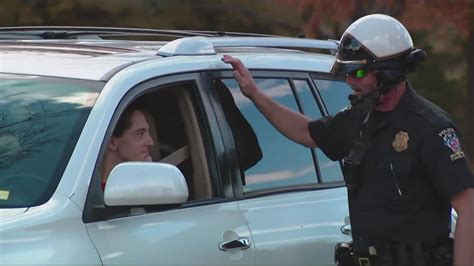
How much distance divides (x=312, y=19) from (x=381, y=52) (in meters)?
8.67

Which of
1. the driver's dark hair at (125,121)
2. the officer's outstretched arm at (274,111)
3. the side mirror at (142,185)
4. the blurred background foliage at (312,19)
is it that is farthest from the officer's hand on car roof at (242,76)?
the blurred background foliage at (312,19)

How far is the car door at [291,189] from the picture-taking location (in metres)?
4.44

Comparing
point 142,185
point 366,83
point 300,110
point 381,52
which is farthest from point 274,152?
point 142,185

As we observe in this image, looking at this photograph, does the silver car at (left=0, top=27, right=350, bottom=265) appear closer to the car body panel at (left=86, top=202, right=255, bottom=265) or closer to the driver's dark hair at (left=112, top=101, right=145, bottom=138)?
the car body panel at (left=86, top=202, right=255, bottom=265)

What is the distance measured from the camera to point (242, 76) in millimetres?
4699

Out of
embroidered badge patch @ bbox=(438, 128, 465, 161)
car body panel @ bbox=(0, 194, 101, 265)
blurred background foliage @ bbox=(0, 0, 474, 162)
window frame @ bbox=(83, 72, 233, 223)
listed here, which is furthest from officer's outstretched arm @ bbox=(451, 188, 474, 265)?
blurred background foliage @ bbox=(0, 0, 474, 162)

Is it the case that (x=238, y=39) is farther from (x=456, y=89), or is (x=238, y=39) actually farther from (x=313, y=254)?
(x=456, y=89)

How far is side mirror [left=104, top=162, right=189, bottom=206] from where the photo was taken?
3697 millimetres

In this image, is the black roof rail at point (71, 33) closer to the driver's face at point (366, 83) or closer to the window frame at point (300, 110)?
the window frame at point (300, 110)

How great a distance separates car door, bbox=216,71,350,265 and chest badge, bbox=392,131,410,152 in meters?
0.53

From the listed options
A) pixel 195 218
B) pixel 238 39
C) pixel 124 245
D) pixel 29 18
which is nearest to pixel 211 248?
pixel 195 218

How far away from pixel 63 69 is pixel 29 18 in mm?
10129

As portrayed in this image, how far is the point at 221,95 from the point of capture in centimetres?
462

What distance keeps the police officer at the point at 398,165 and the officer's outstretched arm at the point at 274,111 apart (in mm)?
352
